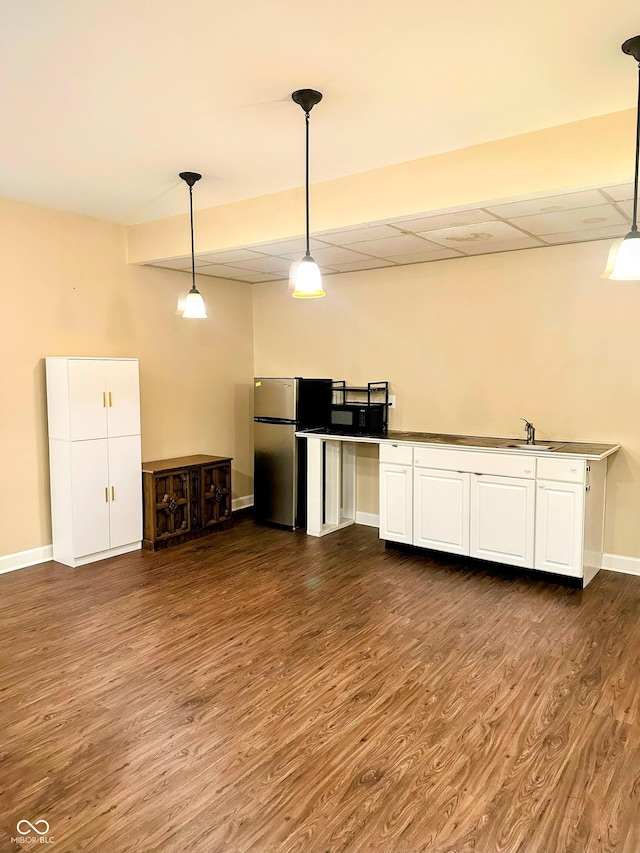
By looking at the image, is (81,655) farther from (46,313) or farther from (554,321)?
(554,321)

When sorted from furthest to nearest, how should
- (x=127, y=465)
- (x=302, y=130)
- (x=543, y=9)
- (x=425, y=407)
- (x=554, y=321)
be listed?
(x=425, y=407)
(x=127, y=465)
(x=554, y=321)
(x=302, y=130)
(x=543, y=9)

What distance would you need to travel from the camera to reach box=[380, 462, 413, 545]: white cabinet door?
459 centimetres

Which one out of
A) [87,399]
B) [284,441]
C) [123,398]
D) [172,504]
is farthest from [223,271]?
[172,504]

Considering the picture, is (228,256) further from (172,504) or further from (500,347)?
(500,347)

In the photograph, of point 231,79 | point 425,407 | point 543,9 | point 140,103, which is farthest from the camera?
point 425,407

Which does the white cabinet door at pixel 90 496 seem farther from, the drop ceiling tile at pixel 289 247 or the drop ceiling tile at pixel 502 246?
the drop ceiling tile at pixel 502 246

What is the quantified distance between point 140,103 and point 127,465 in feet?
9.41

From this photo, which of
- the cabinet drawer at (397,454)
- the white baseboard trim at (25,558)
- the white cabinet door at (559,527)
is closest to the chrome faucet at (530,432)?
the white cabinet door at (559,527)

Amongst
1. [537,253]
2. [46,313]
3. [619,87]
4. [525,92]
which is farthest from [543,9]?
[46,313]

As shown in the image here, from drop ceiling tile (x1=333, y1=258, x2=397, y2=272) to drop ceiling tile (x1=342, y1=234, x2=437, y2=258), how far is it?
28cm

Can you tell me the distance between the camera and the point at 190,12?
75.8 inches

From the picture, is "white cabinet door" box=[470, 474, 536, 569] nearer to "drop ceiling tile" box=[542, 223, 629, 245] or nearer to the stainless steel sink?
the stainless steel sink

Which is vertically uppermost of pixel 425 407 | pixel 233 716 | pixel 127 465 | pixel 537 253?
pixel 537 253

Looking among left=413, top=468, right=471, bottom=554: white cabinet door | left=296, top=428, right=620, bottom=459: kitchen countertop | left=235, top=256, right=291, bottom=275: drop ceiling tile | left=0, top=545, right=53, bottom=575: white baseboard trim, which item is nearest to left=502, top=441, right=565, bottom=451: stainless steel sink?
left=296, top=428, right=620, bottom=459: kitchen countertop
